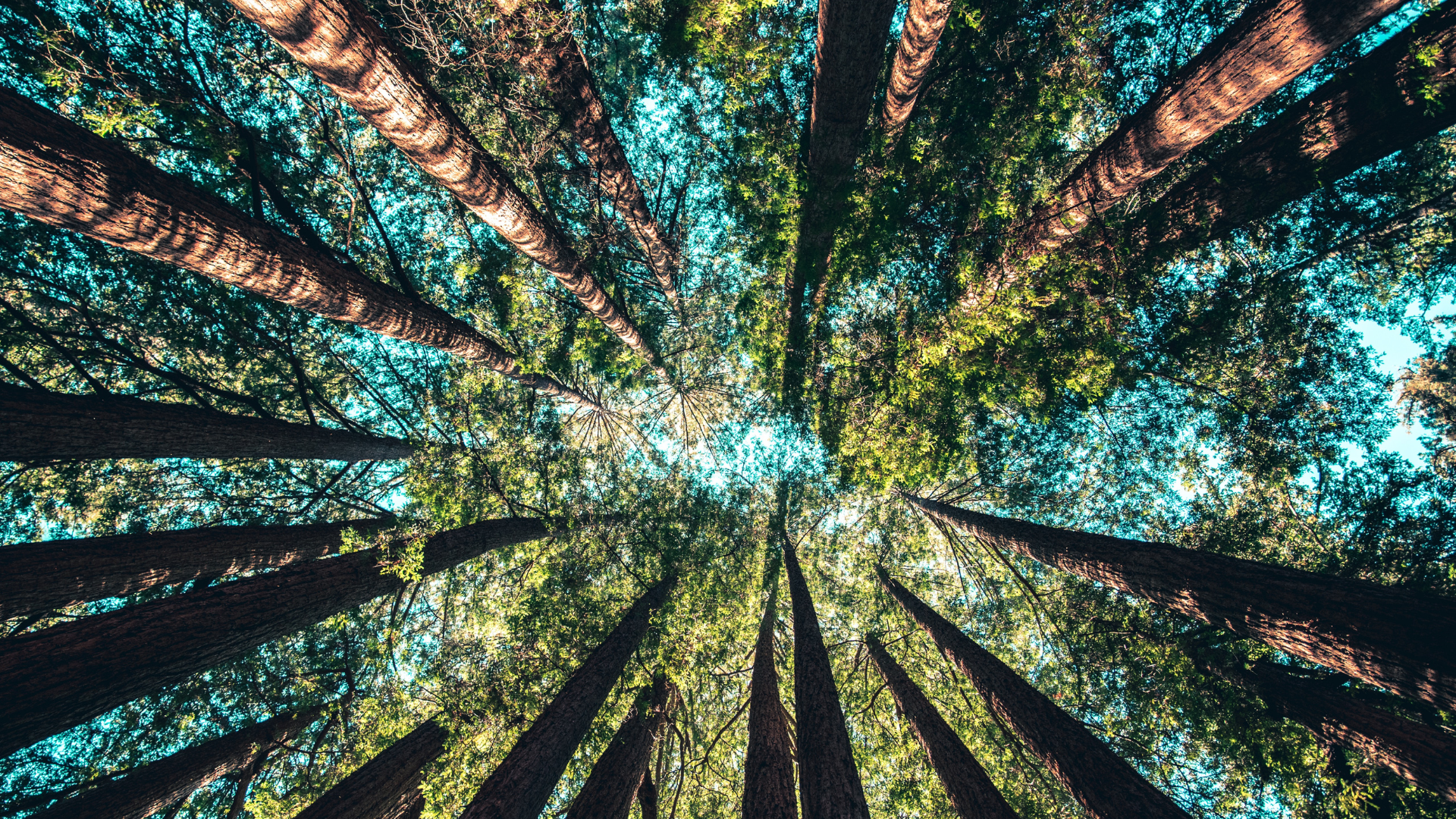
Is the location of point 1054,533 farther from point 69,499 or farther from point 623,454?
point 69,499

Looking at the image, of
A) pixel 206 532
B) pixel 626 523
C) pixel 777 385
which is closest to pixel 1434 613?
pixel 777 385

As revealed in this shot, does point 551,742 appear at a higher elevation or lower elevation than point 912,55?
lower

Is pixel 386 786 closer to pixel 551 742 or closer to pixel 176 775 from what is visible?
pixel 176 775

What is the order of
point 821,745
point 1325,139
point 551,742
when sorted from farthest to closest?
point 1325,139, point 551,742, point 821,745

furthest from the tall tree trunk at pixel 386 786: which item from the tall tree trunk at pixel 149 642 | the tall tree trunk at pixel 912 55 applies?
the tall tree trunk at pixel 912 55

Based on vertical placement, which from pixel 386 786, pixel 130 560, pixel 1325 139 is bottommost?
pixel 386 786

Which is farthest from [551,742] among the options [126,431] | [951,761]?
[126,431]

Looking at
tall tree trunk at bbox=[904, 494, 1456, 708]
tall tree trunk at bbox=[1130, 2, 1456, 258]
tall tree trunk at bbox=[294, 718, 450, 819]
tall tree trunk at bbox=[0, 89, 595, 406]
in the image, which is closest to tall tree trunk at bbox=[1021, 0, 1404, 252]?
tall tree trunk at bbox=[1130, 2, 1456, 258]

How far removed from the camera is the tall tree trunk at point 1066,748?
442 centimetres

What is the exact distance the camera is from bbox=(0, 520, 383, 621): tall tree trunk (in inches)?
173

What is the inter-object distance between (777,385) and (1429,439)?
11.5 metres

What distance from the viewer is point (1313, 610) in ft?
12.8

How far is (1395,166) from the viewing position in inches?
226

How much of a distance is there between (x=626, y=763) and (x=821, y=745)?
3.50 metres
